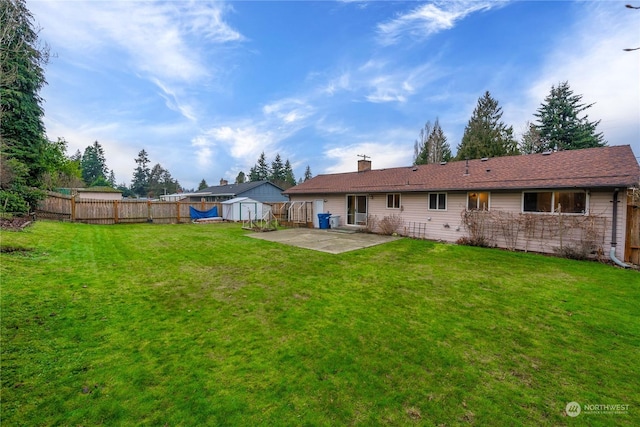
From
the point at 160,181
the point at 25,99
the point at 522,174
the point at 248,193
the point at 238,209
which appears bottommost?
the point at 238,209

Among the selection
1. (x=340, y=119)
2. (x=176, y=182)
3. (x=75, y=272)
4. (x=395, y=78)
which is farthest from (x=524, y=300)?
(x=176, y=182)

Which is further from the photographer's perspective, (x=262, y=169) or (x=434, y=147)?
(x=262, y=169)

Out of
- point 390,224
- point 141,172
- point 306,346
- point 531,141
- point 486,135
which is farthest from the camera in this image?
point 141,172

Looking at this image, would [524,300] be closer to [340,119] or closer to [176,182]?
[340,119]

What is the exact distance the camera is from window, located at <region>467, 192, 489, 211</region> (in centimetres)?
1054

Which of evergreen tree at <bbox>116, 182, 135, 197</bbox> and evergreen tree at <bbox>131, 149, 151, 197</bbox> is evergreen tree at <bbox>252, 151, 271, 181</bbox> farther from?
evergreen tree at <bbox>131, 149, 151, 197</bbox>

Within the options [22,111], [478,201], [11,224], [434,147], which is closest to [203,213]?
[22,111]

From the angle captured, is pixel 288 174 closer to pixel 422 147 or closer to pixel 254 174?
pixel 254 174

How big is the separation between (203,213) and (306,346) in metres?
19.9

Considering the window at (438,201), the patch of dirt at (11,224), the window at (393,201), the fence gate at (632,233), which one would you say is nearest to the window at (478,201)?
the window at (438,201)

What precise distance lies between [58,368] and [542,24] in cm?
1669

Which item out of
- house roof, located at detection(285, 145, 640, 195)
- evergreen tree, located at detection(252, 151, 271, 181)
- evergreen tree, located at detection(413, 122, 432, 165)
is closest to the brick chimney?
house roof, located at detection(285, 145, 640, 195)

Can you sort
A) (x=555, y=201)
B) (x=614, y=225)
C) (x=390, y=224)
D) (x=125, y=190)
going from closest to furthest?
(x=614, y=225)
(x=555, y=201)
(x=390, y=224)
(x=125, y=190)

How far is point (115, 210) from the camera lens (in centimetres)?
1656
